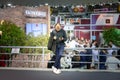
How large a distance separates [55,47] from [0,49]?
12.7ft

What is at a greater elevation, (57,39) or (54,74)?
(57,39)

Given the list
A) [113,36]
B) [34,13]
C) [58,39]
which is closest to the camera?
[58,39]

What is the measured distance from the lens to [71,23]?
36.4m

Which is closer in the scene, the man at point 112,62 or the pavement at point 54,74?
the pavement at point 54,74

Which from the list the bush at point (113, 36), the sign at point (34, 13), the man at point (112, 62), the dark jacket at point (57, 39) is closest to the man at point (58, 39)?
the dark jacket at point (57, 39)

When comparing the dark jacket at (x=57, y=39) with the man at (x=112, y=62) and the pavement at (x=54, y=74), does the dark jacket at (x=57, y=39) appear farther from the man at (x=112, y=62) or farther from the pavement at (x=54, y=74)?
the man at (x=112, y=62)

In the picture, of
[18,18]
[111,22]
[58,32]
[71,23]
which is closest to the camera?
[58,32]

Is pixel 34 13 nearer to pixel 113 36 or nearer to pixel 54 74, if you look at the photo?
pixel 113 36

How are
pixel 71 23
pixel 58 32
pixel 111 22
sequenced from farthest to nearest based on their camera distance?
1. pixel 71 23
2. pixel 111 22
3. pixel 58 32

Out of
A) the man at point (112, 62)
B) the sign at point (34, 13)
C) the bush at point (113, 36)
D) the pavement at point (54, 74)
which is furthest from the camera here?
the sign at point (34, 13)

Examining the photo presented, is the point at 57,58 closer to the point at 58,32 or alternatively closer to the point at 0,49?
the point at 58,32

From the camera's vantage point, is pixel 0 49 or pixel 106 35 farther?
pixel 106 35

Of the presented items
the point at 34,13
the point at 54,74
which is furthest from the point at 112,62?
the point at 34,13

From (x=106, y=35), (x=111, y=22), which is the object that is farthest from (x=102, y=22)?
(x=106, y=35)
